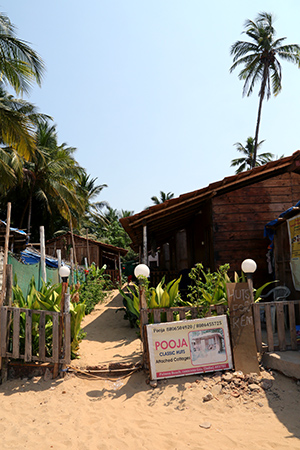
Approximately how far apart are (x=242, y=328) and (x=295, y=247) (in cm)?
270

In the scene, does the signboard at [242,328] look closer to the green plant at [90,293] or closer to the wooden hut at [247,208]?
the wooden hut at [247,208]

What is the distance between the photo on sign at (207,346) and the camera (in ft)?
16.2

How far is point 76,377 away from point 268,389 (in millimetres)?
2849

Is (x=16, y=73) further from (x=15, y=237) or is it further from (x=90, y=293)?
(x=90, y=293)

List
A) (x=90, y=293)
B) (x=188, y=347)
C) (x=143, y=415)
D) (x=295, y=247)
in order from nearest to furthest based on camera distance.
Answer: (x=143, y=415)
(x=188, y=347)
(x=295, y=247)
(x=90, y=293)

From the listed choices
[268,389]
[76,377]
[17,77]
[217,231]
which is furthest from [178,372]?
[17,77]

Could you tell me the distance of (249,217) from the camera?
9320 mm

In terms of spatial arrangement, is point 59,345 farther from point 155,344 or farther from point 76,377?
point 155,344

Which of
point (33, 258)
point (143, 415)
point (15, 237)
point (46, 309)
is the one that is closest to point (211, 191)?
point (46, 309)

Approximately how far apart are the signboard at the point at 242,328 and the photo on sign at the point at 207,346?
204 mm

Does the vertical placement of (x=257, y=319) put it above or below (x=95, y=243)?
below

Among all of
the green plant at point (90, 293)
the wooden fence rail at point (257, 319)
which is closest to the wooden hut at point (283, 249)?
the wooden fence rail at point (257, 319)

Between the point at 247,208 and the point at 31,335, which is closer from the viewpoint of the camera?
the point at 31,335

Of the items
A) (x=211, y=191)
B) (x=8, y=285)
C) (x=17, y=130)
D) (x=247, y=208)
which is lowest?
(x=8, y=285)
